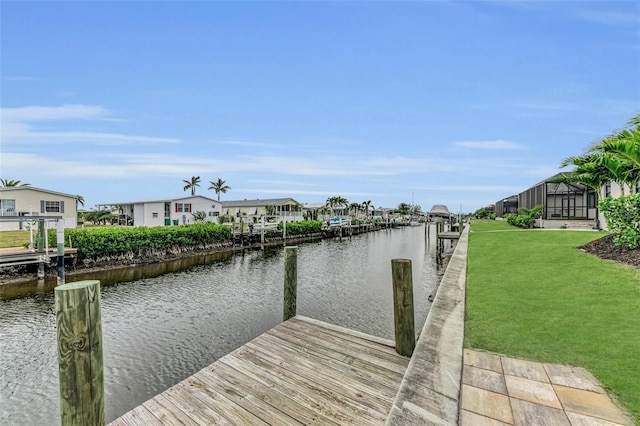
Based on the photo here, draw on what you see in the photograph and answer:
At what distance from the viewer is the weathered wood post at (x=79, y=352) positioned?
7.02ft

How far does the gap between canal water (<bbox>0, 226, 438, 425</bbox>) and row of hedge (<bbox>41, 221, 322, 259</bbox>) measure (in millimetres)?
2171

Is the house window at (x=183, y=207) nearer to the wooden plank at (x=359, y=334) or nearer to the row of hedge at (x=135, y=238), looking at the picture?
the row of hedge at (x=135, y=238)

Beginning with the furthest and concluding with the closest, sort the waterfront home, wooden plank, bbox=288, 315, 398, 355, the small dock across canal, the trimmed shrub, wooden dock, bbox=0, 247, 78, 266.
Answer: the waterfront home < wooden dock, bbox=0, 247, 78, 266 < the trimmed shrub < wooden plank, bbox=288, 315, 398, 355 < the small dock across canal

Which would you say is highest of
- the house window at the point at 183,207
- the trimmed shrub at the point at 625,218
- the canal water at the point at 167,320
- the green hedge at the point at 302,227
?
the house window at the point at 183,207

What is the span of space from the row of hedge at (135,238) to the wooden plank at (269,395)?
17.1 m

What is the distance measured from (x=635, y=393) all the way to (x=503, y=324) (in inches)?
84.6

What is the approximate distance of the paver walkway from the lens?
8.51 ft

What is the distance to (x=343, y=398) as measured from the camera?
3.41 metres

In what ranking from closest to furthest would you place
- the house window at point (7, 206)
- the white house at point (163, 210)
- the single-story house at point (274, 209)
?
the house window at point (7, 206) < the white house at point (163, 210) < the single-story house at point (274, 209)

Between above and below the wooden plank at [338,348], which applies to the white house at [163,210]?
above

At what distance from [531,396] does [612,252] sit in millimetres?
9628

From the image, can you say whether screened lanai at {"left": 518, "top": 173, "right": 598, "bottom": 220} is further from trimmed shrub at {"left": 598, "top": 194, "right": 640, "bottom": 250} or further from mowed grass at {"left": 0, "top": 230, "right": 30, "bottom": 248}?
mowed grass at {"left": 0, "top": 230, "right": 30, "bottom": 248}

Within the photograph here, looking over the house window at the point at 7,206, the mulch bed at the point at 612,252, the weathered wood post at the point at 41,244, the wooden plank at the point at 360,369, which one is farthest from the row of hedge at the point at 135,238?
the mulch bed at the point at 612,252

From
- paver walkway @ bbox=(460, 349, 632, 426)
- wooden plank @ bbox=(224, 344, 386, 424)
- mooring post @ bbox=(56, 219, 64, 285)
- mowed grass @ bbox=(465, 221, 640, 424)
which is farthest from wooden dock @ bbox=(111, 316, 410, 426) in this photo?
mooring post @ bbox=(56, 219, 64, 285)
